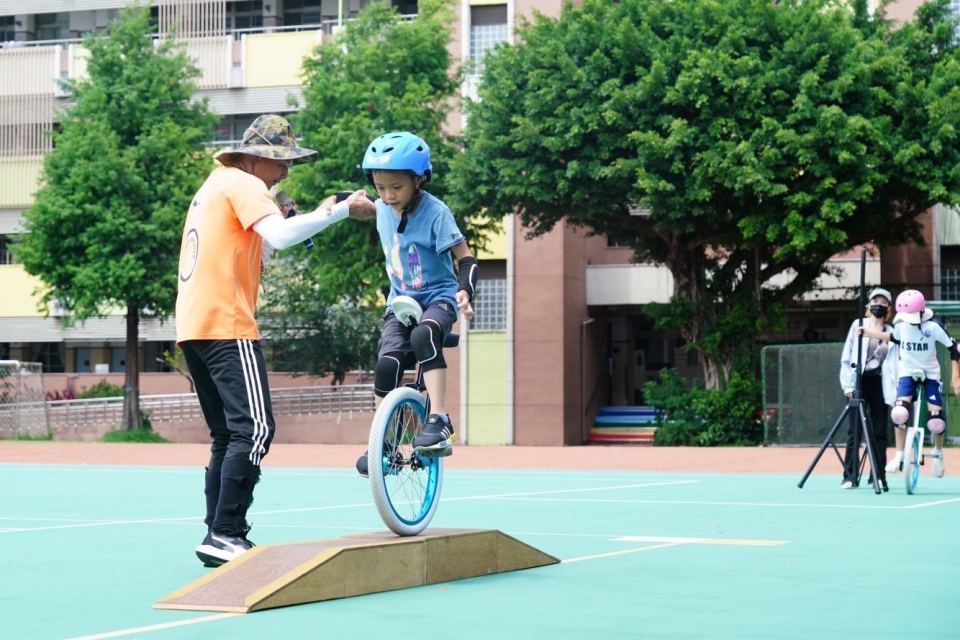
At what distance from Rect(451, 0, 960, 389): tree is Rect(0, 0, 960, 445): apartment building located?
6.49m

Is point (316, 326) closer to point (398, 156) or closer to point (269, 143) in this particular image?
point (269, 143)

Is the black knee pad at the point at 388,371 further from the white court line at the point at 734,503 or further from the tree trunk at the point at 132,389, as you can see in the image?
the tree trunk at the point at 132,389

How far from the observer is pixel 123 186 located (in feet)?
121

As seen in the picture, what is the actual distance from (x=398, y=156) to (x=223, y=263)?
102 cm

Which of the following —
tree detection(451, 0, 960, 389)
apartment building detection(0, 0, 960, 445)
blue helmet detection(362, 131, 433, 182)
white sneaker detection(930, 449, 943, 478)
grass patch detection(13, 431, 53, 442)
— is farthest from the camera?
apartment building detection(0, 0, 960, 445)

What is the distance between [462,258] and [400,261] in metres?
0.32

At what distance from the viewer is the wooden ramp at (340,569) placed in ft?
18.4

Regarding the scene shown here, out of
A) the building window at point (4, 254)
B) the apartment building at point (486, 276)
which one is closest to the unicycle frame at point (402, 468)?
the apartment building at point (486, 276)

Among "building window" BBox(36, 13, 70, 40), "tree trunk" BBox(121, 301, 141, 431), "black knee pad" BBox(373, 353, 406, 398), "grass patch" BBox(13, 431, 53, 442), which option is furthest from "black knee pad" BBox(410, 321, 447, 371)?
"building window" BBox(36, 13, 70, 40)

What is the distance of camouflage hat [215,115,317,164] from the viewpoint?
283 inches

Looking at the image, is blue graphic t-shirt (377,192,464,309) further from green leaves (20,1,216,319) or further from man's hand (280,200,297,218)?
green leaves (20,1,216,319)

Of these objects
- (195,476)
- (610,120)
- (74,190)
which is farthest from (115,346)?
(195,476)

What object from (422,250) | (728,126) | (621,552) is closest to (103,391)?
(728,126)

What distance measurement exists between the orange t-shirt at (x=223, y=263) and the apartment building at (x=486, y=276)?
30230 mm
